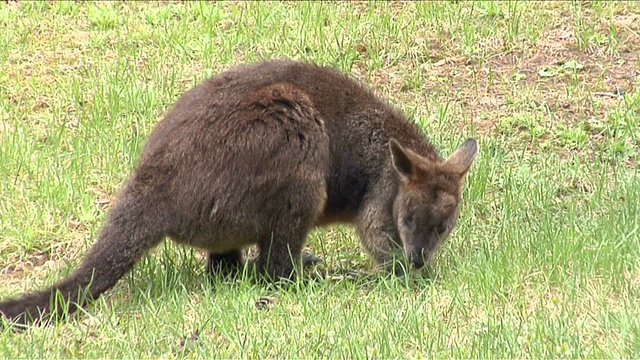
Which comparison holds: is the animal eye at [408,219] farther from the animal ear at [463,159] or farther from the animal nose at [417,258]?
the animal ear at [463,159]

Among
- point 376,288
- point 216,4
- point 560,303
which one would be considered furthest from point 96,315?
point 216,4

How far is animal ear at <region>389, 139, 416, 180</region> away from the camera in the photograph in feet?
25.7

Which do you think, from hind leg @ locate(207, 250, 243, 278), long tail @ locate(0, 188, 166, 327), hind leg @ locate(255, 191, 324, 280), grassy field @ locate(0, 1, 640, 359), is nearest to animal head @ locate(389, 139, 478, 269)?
grassy field @ locate(0, 1, 640, 359)

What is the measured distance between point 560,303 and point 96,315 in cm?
281

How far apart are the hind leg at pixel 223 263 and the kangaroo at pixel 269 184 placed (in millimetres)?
15

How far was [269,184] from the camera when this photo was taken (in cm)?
756

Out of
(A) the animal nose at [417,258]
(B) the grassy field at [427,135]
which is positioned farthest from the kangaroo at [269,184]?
(B) the grassy field at [427,135]

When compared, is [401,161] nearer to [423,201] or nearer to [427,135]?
[423,201]

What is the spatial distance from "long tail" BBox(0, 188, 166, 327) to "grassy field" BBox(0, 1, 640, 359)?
139mm

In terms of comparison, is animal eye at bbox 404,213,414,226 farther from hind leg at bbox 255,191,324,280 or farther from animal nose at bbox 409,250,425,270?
hind leg at bbox 255,191,324,280

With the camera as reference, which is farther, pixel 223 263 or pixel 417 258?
pixel 223 263

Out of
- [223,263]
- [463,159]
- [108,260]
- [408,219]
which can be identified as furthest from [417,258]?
[108,260]

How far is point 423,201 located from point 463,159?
49 centimetres

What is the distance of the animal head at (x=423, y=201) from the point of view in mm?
7898
